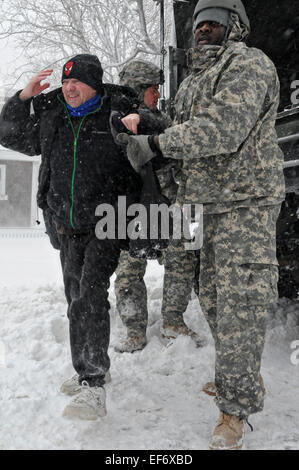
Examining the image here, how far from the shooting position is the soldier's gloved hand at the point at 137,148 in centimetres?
221

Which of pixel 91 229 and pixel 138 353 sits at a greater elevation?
pixel 91 229

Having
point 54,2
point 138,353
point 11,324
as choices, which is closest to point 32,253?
point 11,324

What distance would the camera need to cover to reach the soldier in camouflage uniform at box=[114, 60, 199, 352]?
3.75 m

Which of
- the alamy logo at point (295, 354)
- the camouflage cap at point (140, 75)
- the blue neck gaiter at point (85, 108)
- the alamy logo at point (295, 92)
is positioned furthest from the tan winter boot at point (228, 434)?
the alamy logo at point (295, 92)

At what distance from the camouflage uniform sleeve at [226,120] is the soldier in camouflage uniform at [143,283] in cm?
159

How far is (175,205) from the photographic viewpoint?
9.00 feet

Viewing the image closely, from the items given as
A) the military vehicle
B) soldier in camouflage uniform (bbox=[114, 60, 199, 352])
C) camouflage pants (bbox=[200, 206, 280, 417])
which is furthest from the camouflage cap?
camouflage pants (bbox=[200, 206, 280, 417])

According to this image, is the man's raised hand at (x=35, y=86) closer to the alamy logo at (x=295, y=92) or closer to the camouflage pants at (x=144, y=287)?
the camouflage pants at (x=144, y=287)

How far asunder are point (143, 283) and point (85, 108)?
5.67 ft

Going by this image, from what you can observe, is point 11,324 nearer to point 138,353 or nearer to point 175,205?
point 138,353
